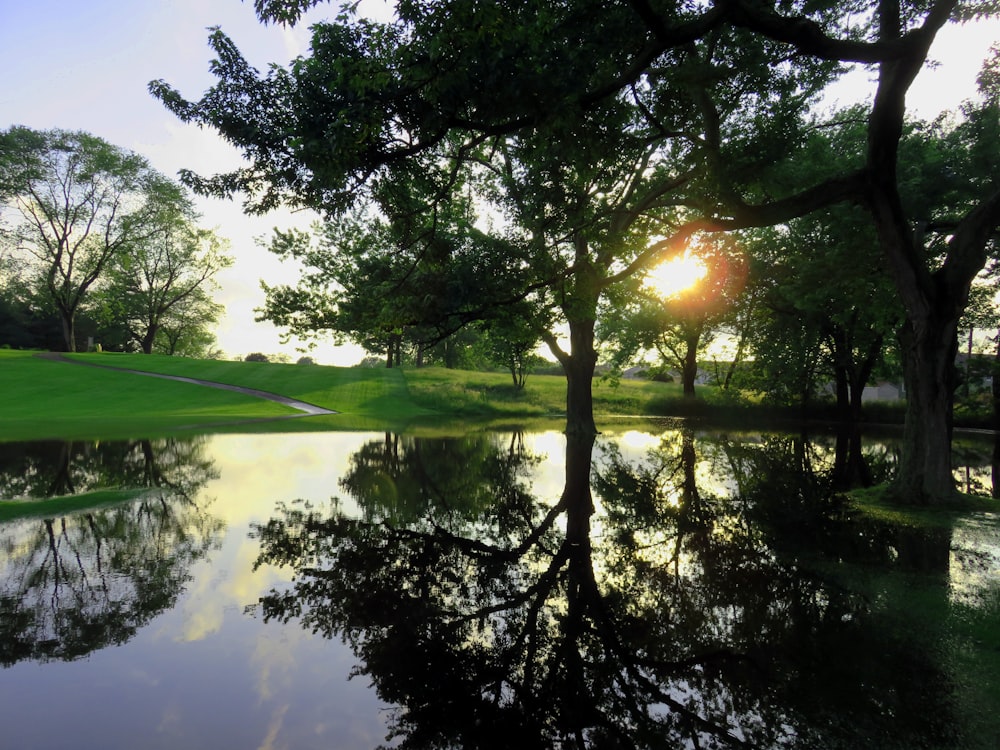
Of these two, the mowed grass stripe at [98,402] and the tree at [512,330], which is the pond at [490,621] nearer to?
the tree at [512,330]

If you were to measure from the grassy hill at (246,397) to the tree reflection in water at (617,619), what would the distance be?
60.9 feet

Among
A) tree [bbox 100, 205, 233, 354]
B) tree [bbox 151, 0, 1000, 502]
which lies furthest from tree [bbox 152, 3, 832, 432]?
tree [bbox 100, 205, 233, 354]

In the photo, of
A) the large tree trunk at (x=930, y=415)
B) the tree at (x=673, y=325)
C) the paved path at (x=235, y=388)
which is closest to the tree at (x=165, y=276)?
the paved path at (x=235, y=388)

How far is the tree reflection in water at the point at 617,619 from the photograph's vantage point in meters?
3.89

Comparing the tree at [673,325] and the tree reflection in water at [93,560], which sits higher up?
the tree at [673,325]

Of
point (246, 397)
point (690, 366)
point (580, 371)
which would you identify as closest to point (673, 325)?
point (690, 366)

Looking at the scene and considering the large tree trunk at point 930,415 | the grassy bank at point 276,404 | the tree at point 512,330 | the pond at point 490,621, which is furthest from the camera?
the grassy bank at point 276,404

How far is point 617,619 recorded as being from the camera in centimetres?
559

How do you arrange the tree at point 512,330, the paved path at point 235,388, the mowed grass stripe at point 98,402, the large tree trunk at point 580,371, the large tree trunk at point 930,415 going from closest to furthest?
the large tree trunk at point 930,415, the tree at point 512,330, the large tree trunk at point 580,371, the mowed grass stripe at point 98,402, the paved path at point 235,388

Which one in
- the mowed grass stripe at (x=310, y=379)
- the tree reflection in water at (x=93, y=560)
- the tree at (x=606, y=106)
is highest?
the tree at (x=606, y=106)

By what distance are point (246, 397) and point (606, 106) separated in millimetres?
34378

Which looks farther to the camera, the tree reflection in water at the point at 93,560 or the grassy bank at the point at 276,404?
the grassy bank at the point at 276,404

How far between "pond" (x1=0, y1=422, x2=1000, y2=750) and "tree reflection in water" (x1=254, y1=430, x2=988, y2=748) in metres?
0.03

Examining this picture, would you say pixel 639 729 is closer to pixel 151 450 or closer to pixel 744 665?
pixel 744 665
